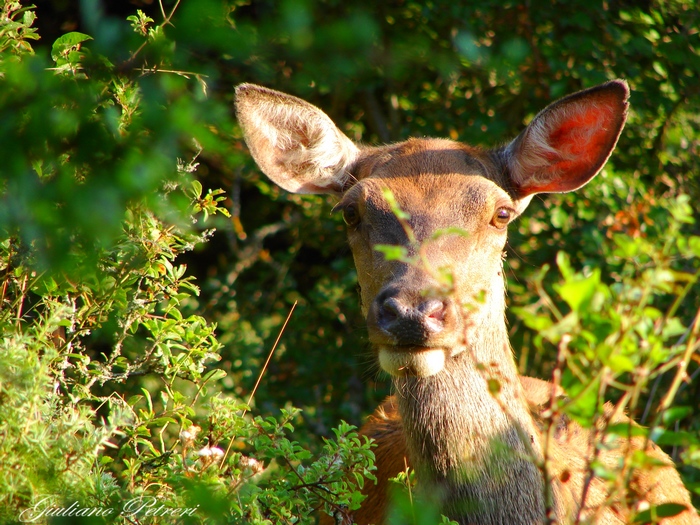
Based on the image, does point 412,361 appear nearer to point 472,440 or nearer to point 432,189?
point 472,440

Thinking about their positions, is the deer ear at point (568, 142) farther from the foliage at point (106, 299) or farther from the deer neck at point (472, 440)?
the foliage at point (106, 299)

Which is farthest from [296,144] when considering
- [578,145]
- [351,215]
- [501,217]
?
[578,145]

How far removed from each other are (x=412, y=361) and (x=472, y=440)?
525 mm

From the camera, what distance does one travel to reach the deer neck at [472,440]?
335 centimetres

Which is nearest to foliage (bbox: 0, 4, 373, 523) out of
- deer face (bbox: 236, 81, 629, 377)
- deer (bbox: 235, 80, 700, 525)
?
deer (bbox: 235, 80, 700, 525)

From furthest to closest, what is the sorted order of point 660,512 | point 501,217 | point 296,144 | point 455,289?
point 296,144 < point 501,217 < point 455,289 < point 660,512

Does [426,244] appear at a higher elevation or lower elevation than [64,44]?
lower

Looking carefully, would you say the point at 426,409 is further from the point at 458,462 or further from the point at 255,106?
the point at 255,106

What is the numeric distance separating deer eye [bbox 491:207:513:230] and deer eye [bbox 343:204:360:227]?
27.8 inches

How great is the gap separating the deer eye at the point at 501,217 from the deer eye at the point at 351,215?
0.71 m

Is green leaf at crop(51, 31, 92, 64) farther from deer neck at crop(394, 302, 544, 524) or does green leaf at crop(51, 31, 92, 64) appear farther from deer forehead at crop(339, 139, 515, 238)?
deer neck at crop(394, 302, 544, 524)

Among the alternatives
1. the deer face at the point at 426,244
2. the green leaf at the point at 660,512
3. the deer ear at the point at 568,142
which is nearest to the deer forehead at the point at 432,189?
the deer face at the point at 426,244

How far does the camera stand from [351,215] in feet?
13.3

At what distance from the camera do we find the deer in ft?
10.8
